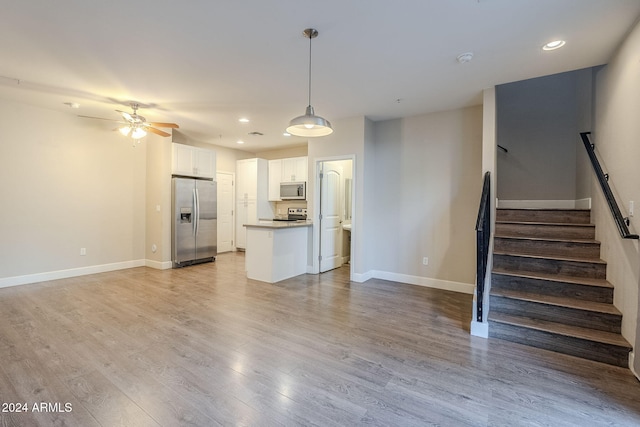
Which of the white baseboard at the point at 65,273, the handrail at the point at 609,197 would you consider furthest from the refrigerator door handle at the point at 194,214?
the handrail at the point at 609,197

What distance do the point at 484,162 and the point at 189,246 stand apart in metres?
5.46

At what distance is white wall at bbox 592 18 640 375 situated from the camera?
2289mm

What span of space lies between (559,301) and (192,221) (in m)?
5.96

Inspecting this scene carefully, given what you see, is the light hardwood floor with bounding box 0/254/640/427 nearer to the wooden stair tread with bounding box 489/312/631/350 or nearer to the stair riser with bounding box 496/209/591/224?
the wooden stair tread with bounding box 489/312/631/350

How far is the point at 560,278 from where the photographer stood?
9.88 ft

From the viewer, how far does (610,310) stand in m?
2.59

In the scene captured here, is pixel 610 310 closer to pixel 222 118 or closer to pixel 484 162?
pixel 484 162

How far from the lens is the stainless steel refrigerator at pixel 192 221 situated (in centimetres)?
575

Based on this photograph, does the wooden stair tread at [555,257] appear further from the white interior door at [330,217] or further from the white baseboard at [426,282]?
the white interior door at [330,217]

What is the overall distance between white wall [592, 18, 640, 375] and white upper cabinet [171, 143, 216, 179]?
639 cm

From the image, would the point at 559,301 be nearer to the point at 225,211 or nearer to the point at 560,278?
the point at 560,278

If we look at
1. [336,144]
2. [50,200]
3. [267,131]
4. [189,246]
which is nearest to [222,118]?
[267,131]

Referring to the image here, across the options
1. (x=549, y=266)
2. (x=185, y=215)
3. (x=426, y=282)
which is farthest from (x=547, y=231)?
(x=185, y=215)

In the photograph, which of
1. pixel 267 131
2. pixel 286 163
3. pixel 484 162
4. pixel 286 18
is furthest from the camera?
pixel 286 163
